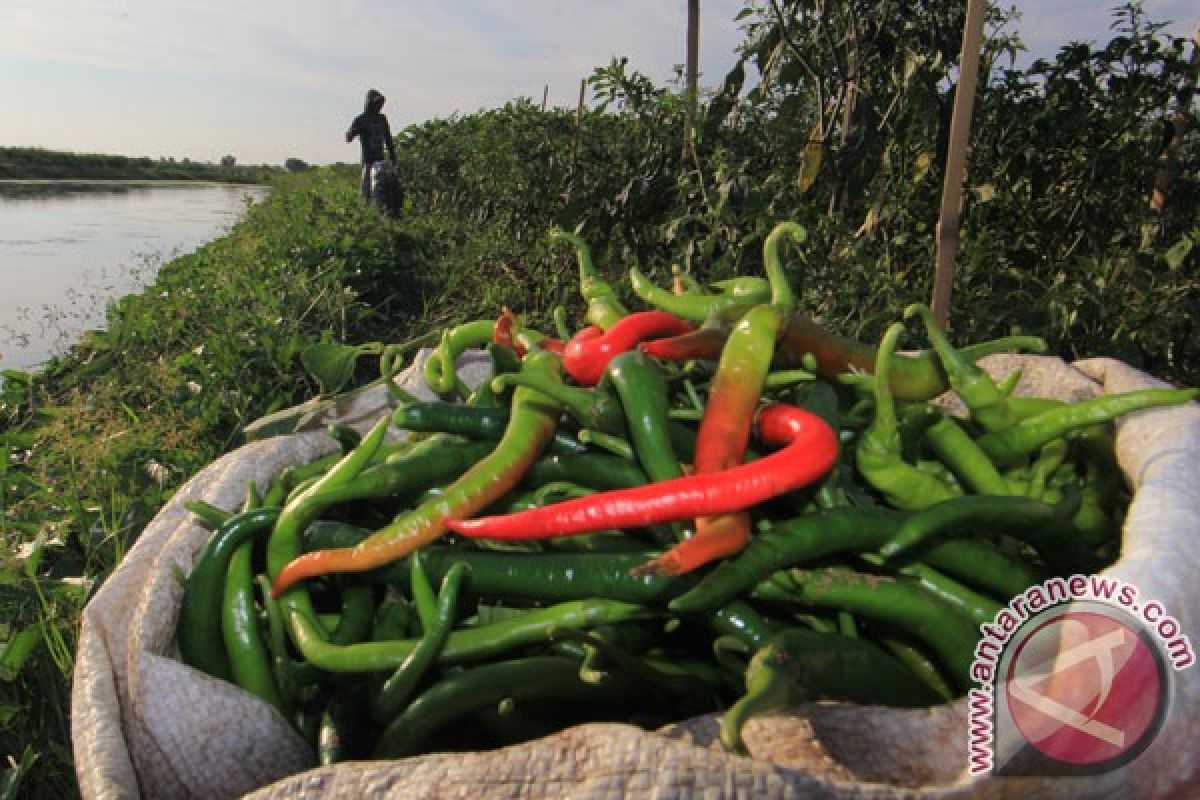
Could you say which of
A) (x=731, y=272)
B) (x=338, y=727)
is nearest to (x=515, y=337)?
(x=338, y=727)

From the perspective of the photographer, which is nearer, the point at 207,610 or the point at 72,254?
the point at 207,610

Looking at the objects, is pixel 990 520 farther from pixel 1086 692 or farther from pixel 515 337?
pixel 515 337

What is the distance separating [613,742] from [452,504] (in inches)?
25.7

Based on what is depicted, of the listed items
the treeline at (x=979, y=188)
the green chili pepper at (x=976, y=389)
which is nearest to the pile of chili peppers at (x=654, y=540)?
the green chili pepper at (x=976, y=389)

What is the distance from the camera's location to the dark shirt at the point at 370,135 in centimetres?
1202

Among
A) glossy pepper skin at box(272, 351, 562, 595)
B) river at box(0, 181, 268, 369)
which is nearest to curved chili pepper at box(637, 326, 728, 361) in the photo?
glossy pepper skin at box(272, 351, 562, 595)

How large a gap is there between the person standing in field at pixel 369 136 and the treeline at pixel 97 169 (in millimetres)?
33489

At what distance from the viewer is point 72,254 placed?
1264 cm

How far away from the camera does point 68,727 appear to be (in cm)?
237

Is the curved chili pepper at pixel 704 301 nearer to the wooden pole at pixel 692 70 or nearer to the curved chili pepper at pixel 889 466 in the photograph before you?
the curved chili pepper at pixel 889 466

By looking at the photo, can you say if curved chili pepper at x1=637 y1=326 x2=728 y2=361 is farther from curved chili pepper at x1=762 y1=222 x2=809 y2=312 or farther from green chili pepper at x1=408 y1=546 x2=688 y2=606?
green chili pepper at x1=408 y1=546 x2=688 y2=606

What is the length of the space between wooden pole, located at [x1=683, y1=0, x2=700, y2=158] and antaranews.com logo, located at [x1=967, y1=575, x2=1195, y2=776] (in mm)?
4474

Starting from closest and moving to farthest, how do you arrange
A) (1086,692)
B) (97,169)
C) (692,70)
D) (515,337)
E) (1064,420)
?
(1086,692)
(1064,420)
(515,337)
(692,70)
(97,169)

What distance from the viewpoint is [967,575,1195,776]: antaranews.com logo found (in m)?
1.13
